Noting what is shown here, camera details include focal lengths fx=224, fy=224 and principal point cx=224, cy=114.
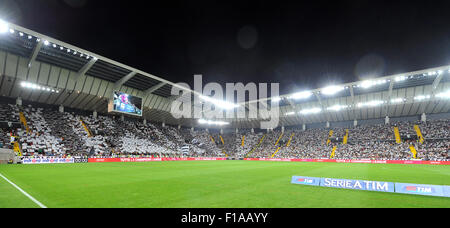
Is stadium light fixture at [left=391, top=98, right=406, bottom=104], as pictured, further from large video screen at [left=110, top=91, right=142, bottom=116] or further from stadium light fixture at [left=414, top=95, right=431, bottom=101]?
large video screen at [left=110, top=91, right=142, bottom=116]

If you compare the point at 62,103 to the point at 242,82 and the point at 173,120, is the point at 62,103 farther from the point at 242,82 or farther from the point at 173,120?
the point at 242,82

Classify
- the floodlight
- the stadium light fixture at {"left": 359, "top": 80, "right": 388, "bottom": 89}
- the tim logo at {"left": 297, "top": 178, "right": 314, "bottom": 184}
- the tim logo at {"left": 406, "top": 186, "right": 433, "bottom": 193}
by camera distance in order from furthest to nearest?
the floodlight
the stadium light fixture at {"left": 359, "top": 80, "right": 388, "bottom": 89}
the tim logo at {"left": 297, "top": 178, "right": 314, "bottom": 184}
the tim logo at {"left": 406, "top": 186, "right": 433, "bottom": 193}

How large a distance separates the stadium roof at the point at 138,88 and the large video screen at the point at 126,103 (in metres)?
2.94

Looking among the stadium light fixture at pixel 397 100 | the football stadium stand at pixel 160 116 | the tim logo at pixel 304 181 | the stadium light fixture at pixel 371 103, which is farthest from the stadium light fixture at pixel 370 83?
the tim logo at pixel 304 181

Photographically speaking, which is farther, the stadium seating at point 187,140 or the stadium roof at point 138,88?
the stadium seating at point 187,140

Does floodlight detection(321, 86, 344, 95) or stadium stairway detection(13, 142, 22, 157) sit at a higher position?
floodlight detection(321, 86, 344, 95)

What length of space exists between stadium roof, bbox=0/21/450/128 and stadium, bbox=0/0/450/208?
0.56 ft

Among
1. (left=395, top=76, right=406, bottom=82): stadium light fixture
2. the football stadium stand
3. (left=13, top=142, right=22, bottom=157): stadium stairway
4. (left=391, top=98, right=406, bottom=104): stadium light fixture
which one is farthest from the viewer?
(left=391, top=98, right=406, bottom=104): stadium light fixture

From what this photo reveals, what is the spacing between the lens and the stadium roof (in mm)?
28156

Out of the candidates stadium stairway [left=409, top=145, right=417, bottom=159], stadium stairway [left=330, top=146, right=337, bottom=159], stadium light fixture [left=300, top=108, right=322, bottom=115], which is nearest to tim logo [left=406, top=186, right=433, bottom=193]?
stadium stairway [left=409, top=145, right=417, bottom=159]

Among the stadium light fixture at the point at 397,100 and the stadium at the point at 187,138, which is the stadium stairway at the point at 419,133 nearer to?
the stadium at the point at 187,138

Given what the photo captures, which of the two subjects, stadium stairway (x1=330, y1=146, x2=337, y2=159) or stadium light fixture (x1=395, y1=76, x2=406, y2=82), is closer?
stadium light fixture (x1=395, y1=76, x2=406, y2=82)

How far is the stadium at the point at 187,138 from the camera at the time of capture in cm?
870
